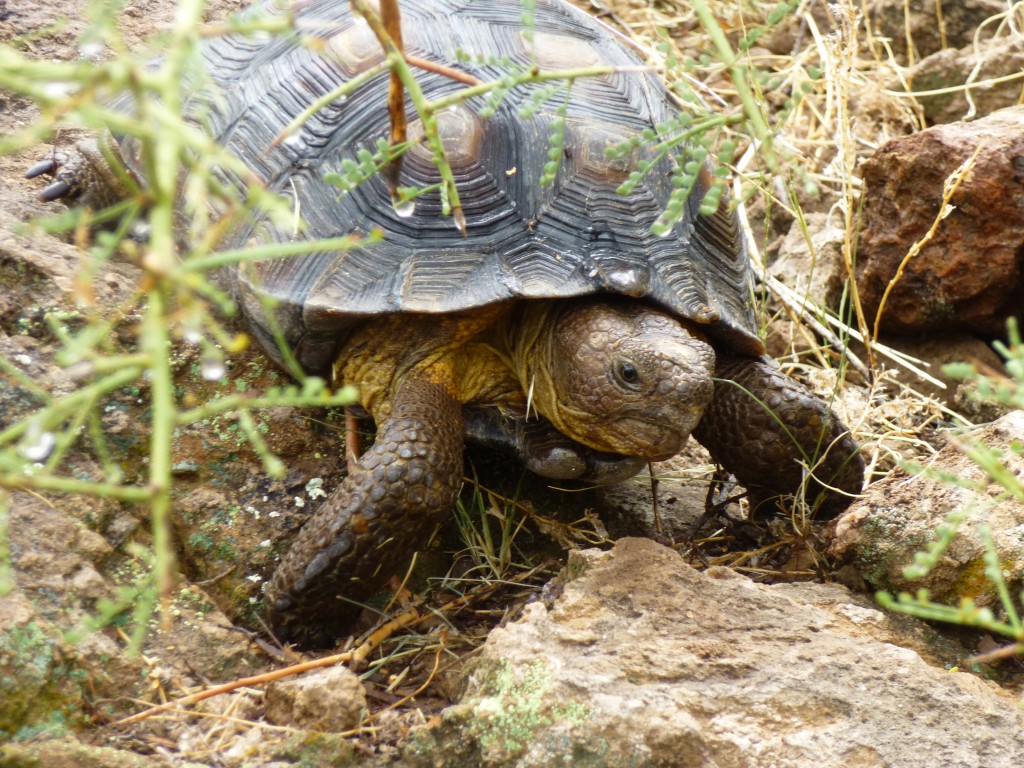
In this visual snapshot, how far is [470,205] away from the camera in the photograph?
2898 millimetres

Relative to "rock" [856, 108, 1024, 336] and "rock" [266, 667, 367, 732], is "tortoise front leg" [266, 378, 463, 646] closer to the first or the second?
"rock" [266, 667, 367, 732]

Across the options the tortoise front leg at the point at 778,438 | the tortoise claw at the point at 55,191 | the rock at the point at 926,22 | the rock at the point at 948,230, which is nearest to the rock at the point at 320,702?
the tortoise front leg at the point at 778,438

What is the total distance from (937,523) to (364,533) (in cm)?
140

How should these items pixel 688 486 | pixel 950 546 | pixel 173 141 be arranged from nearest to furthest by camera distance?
pixel 173 141
pixel 950 546
pixel 688 486

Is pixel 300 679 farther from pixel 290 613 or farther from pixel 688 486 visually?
pixel 688 486

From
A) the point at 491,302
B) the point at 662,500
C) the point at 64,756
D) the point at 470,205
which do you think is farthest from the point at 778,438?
the point at 64,756

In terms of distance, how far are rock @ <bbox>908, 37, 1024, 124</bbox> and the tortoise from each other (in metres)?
2.43

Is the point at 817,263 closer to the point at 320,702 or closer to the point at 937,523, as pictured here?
the point at 937,523

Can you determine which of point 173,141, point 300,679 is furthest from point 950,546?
point 173,141

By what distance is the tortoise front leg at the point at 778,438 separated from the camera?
10.2ft

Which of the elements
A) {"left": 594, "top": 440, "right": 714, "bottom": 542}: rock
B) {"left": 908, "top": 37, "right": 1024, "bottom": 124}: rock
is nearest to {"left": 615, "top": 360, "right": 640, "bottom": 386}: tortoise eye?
{"left": 594, "top": 440, "right": 714, "bottom": 542}: rock

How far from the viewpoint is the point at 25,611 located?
6.74 feet

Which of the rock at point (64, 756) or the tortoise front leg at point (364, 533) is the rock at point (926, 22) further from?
the rock at point (64, 756)

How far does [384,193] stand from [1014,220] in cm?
229
